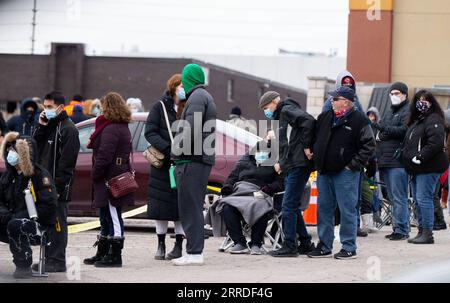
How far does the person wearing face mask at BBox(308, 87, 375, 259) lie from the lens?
11.0 meters

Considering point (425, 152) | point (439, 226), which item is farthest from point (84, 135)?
point (439, 226)

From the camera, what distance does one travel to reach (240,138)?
14766mm

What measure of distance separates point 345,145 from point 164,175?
203 centimetres

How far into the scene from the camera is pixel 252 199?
11.8 meters

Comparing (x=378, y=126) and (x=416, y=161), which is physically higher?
(x=378, y=126)

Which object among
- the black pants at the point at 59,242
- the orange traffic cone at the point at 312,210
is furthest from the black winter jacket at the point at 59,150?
the orange traffic cone at the point at 312,210

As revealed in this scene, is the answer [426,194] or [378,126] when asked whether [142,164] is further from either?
[426,194]

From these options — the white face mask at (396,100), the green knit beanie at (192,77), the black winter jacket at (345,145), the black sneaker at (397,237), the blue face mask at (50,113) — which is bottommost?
the black sneaker at (397,237)

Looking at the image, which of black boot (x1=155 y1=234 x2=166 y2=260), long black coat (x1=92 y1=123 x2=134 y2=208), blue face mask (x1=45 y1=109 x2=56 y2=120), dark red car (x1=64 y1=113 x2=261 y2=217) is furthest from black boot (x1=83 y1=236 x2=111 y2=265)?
dark red car (x1=64 y1=113 x2=261 y2=217)

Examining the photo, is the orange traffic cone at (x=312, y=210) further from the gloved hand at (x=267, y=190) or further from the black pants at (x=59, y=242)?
the black pants at (x=59, y=242)

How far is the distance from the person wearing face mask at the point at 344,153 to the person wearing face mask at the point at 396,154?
2.50m

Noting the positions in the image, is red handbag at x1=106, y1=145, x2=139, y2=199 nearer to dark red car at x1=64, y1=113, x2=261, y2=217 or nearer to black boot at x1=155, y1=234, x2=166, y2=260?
black boot at x1=155, y1=234, x2=166, y2=260

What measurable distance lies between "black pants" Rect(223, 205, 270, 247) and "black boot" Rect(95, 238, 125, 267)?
5.82 feet

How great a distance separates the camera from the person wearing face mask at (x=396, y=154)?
13.6 metres
